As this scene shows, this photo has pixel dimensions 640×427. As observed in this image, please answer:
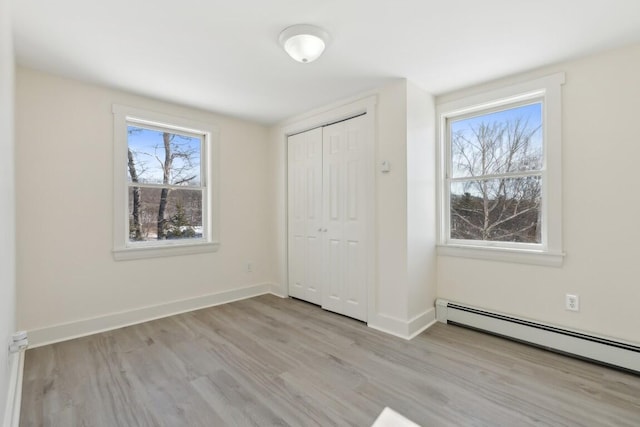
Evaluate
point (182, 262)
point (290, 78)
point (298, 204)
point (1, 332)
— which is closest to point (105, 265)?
point (182, 262)

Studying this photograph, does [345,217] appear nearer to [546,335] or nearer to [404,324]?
[404,324]

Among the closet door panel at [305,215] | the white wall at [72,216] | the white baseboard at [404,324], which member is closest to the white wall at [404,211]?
the white baseboard at [404,324]

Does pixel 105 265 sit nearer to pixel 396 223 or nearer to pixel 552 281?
pixel 396 223

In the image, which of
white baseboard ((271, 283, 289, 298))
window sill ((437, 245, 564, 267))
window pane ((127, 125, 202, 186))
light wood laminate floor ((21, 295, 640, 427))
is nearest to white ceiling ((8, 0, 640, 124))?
window pane ((127, 125, 202, 186))

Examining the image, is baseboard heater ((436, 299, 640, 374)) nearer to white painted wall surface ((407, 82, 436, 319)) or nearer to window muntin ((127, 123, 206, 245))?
white painted wall surface ((407, 82, 436, 319))

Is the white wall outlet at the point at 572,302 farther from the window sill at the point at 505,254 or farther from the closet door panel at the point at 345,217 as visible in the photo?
the closet door panel at the point at 345,217

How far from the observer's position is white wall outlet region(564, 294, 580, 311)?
238 cm

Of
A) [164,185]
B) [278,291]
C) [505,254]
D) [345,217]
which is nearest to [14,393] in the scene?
[164,185]

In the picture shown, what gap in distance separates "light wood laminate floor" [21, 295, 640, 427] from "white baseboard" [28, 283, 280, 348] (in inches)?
4.5

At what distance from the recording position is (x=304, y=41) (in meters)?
2.02

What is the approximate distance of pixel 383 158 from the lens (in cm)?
291

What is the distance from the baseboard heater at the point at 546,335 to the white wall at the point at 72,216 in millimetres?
2868

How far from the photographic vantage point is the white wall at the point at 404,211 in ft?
9.03

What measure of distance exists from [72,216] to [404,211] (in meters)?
2.99
